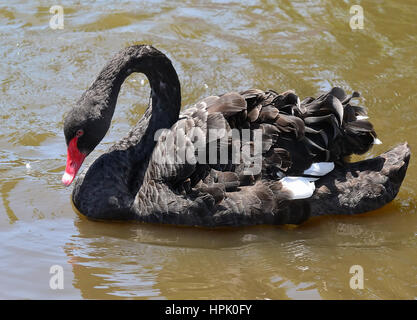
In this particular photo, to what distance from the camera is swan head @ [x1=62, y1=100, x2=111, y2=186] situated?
16.1 feet

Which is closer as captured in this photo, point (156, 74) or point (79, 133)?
point (79, 133)

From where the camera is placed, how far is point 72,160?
5.05m

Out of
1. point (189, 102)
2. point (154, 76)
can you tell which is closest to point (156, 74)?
point (154, 76)

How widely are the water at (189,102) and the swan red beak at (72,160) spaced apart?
0.35 m

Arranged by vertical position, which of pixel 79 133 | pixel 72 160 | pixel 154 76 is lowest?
pixel 72 160

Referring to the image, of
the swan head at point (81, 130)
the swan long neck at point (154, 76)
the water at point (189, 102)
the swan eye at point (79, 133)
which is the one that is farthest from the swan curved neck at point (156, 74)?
the water at point (189, 102)

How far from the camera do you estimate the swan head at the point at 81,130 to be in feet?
16.1

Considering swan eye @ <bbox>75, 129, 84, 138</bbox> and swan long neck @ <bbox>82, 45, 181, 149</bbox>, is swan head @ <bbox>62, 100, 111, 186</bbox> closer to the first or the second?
swan eye @ <bbox>75, 129, 84, 138</bbox>

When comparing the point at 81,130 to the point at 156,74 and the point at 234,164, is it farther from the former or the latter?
the point at 234,164

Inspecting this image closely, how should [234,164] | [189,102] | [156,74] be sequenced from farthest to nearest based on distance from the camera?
[189,102], [156,74], [234,164]

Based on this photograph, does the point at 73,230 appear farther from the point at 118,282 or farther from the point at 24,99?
the point at 24,99

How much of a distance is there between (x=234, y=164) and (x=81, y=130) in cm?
113

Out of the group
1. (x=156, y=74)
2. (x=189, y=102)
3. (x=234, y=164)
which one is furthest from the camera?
(x=189, y=102)

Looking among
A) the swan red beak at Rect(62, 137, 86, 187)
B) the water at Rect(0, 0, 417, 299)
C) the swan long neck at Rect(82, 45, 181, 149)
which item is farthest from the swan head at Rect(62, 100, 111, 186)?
the water at Rect(0, 0, 417, 299)
